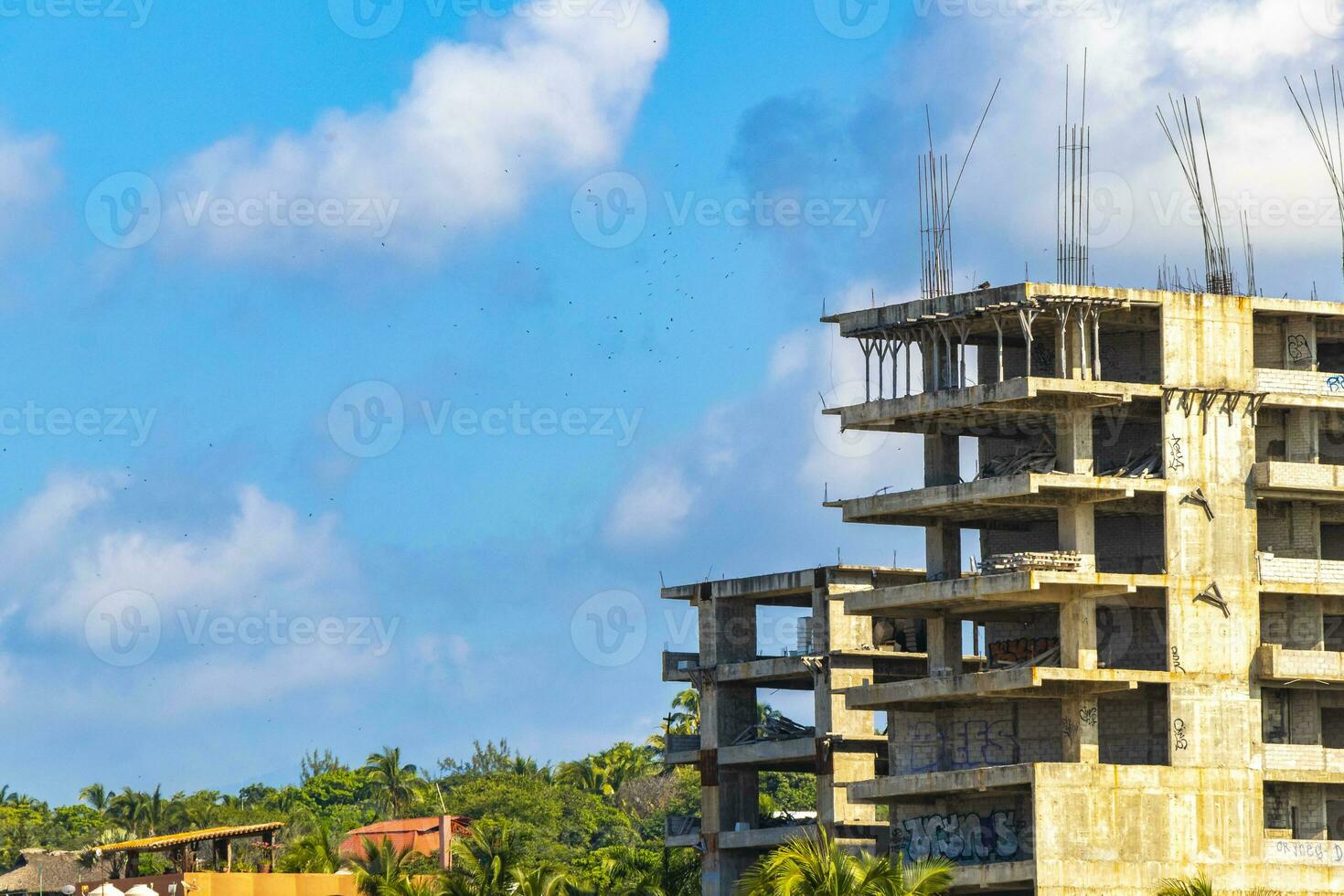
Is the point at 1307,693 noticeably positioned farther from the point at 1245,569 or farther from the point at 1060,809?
the point at 1060,809

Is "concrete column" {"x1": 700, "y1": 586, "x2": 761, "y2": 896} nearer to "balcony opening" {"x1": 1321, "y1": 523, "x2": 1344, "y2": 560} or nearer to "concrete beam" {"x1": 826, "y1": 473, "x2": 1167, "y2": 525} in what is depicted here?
"concrete beam" {"x1": 826, "y1": 473, "x2": 1167, "y2": 525}

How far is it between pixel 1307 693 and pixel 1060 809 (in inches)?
501

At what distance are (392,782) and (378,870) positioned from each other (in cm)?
9114

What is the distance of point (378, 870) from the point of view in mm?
93000

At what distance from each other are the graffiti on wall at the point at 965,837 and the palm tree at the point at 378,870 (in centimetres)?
2082

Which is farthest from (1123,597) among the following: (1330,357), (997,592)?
(1330,357)

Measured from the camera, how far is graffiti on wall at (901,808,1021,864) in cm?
8794

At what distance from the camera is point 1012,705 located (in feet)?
300

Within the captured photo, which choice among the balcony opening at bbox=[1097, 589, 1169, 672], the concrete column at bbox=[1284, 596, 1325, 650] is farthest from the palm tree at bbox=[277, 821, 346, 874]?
the concrete column at bbox=[1284, 596, 1325, 650]

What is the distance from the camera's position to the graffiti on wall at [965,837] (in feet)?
289

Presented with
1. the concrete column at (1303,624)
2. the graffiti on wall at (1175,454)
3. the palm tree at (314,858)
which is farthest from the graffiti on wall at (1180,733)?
the palm tree at (314,858)

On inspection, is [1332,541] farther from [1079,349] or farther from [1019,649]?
[1079,349]

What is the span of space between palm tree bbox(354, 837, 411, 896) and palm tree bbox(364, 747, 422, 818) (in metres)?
80.9

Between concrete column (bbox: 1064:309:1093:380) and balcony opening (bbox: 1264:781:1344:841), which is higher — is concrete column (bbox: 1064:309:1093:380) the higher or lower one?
the higher one
